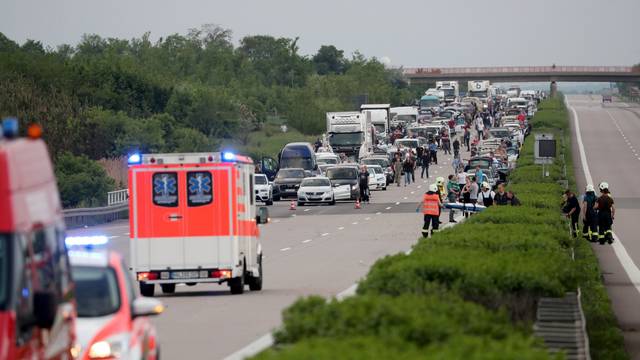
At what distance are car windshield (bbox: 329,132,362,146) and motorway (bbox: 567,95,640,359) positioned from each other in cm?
1219

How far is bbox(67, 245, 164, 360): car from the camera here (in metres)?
13.8

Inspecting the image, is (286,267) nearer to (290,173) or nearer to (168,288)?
(168,288)

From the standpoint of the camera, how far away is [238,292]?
2872 centimetres

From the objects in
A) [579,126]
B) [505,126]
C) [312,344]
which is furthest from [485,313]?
[579,126]

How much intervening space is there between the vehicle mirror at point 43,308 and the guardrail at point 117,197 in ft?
164

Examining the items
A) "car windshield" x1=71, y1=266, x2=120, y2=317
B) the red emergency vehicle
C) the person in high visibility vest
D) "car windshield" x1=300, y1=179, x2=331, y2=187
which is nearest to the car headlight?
"car windshield" x1=71, y1=266, x2=120, y2=317

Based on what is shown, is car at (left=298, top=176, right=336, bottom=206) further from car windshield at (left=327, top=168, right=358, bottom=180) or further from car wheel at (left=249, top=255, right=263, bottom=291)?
car wheel at (left=249, top=255, right=263, bottom=291)

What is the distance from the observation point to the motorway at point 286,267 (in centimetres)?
2202

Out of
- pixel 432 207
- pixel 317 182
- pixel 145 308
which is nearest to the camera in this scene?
pixel 145 308

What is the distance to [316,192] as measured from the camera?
2685 inches

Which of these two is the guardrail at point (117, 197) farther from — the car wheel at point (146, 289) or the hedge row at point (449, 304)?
the hedge row at point (449, 304)

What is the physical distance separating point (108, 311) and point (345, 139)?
84.4m

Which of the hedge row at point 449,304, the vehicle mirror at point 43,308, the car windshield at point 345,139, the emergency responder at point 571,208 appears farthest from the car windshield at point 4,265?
the car windshield at point 345,139

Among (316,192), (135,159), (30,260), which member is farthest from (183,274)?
(316,192)
